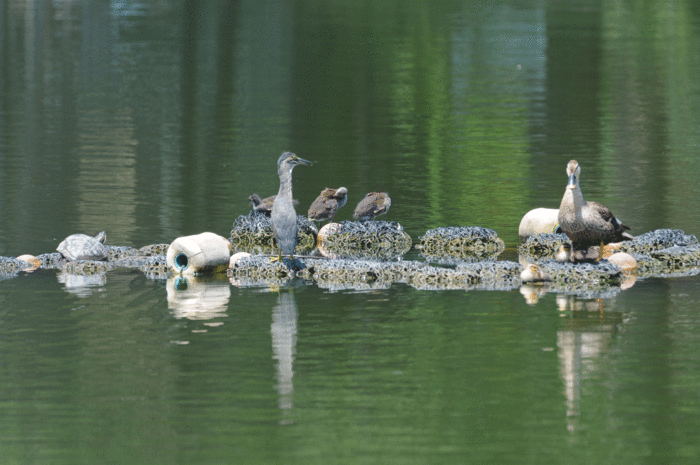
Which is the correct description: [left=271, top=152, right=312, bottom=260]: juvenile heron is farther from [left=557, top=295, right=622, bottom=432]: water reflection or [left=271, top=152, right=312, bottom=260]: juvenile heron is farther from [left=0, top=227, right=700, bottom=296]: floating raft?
[left=557, top=295, right=622, bottom=432]: water reflection

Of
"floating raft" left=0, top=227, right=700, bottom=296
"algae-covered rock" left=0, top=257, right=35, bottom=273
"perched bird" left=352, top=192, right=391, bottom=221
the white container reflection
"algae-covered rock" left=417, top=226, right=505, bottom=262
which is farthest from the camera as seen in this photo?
"perched bird" left=352, top=192, right=391, bottom=221

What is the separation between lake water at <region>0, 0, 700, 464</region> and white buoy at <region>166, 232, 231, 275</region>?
627 mm

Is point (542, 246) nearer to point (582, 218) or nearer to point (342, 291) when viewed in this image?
point (582, 218)

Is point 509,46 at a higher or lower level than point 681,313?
higher

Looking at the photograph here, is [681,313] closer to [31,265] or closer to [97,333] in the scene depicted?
[97,333]

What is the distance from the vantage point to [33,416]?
13398 millimetres

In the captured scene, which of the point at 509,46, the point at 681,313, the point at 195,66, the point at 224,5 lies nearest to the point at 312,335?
the point at 681,313

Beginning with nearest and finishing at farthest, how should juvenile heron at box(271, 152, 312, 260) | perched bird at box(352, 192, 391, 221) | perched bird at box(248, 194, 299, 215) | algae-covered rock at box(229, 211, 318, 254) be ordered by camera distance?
juvenile heron at box(271, 152, 312, 260)
perched bird at box(352, 192, 391, 221)
algae-covered rock at box(229, 211, 318, 254)
perched bird at box(248, 194, 299, 215)

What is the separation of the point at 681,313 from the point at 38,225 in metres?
13.9

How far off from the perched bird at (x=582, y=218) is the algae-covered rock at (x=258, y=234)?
5.99m

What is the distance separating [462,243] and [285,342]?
7391 millimetres

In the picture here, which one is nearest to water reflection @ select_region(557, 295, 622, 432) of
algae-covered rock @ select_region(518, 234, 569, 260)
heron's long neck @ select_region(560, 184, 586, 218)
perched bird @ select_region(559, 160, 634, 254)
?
perched bird @ select_region(559, 160, 634, 254)

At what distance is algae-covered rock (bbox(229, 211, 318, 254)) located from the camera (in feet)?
79.2

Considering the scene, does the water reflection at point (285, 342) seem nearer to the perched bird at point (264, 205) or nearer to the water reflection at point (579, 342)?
the water reflection at point (579, 342)
